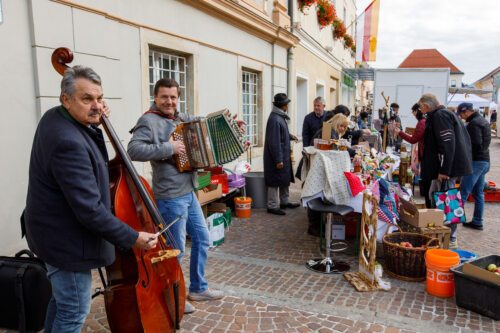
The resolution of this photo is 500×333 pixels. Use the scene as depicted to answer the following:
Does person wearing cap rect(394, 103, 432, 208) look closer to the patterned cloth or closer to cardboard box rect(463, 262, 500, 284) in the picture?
the patterned cloth

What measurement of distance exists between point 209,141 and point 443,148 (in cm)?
336

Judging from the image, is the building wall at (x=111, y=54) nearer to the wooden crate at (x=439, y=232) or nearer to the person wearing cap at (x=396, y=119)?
the wooden crate at (x=439, y=232)

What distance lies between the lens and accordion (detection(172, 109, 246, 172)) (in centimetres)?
300

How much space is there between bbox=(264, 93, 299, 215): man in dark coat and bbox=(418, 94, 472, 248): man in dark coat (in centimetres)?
213

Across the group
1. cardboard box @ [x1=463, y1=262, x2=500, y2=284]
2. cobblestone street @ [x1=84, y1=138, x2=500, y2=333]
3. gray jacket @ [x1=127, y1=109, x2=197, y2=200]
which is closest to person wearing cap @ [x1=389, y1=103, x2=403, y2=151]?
cobblestone street @ [x1=84, y1=138, x2=500, y2=333]

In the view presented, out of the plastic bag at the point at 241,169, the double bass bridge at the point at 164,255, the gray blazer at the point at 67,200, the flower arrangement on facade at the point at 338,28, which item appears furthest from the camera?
the flower arrangement on facade at the point at 338,28

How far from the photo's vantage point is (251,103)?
9.15 m

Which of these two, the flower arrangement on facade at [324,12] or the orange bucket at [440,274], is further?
the flower arrangement on facade at [324,12]

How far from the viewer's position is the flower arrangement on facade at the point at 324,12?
13445 mm

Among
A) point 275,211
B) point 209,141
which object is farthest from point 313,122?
point 209,141

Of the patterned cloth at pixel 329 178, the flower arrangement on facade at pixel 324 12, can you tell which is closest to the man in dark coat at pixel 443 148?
the patterned cloth at pixel 329 178

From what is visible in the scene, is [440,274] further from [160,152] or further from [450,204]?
[160,152]

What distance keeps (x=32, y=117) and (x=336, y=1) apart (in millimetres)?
15486

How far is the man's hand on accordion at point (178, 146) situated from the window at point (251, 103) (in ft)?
19.4
